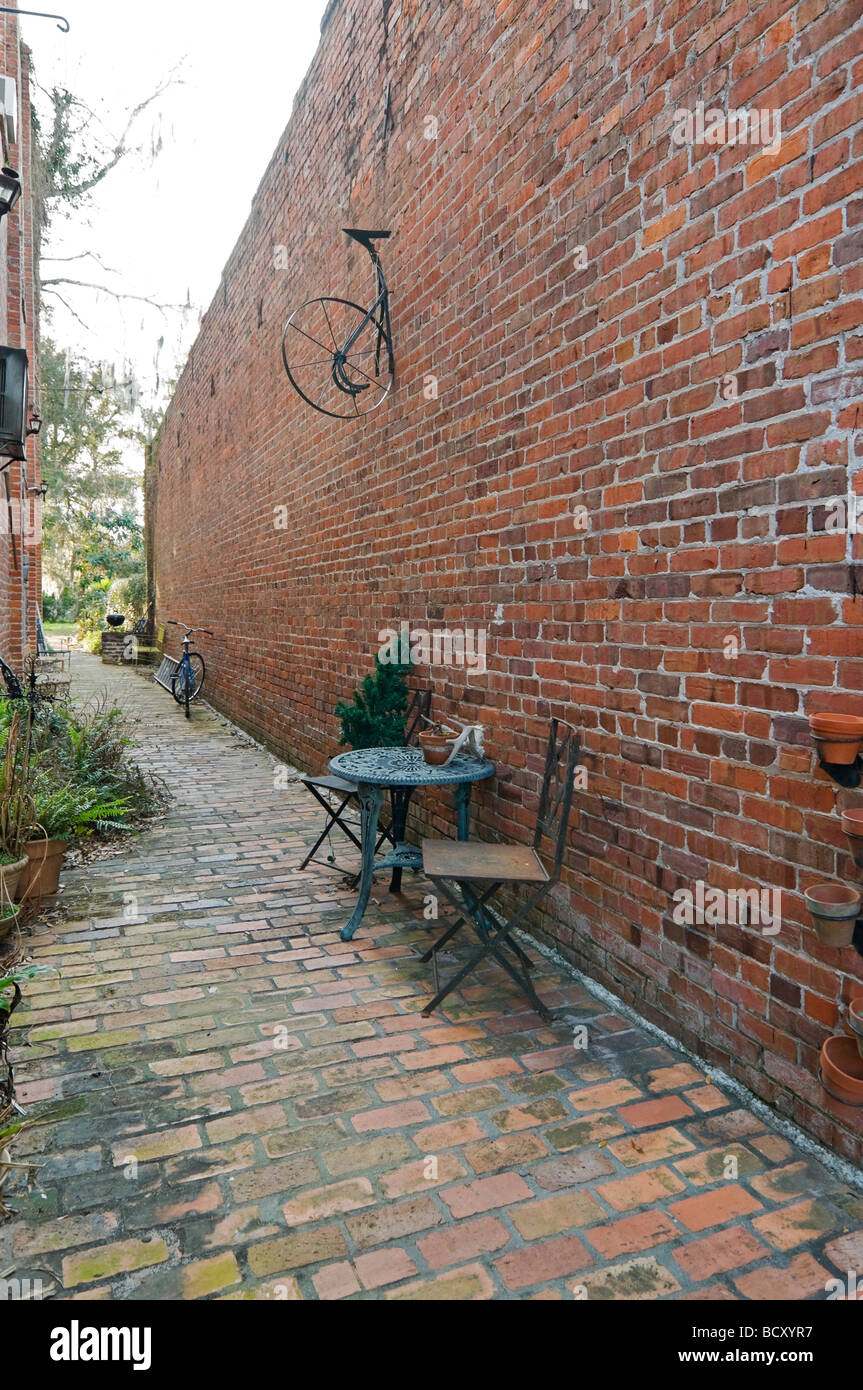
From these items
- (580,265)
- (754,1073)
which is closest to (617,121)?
(580,265)

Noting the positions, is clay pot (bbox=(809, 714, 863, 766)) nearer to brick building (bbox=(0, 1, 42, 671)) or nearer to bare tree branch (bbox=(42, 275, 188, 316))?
brick building (bbox=(0, 1, 42, 671))

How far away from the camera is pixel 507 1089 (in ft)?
7.26

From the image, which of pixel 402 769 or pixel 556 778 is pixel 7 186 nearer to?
pixel 402 769

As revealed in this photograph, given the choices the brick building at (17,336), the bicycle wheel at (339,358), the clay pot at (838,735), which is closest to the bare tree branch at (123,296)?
the brick building at (17,336)

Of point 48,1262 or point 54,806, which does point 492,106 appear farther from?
point 48,1262

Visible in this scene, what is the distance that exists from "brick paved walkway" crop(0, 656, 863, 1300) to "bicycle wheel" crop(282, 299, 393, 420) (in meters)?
3.41

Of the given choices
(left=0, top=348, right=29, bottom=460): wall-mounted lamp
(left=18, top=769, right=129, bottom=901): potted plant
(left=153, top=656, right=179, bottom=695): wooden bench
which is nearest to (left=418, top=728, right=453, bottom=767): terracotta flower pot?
(left=18, top=769, right=129, bottom=901): potted plant

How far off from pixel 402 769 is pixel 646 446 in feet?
5.21

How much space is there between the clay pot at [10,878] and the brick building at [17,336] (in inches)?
133

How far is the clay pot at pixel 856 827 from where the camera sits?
64.8 inches

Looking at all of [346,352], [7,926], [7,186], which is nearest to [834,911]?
[7,926]

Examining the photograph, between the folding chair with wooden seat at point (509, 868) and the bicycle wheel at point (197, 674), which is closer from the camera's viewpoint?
the folding chair with wooden seat at point (509, 868)

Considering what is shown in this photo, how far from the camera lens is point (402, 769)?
3.38 m

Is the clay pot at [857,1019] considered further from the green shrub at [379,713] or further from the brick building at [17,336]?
the brick building at [17,336]
